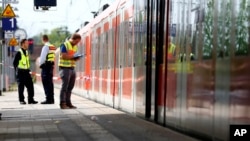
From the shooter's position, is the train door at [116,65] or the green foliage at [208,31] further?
the train door at [116,65]

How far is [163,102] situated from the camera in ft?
38.3

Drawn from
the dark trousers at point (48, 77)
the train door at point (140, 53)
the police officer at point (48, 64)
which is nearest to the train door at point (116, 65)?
the police officer at point (48, 64)

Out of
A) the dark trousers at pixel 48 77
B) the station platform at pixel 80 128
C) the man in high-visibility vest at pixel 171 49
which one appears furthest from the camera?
the dark trousers at pixel 48 77

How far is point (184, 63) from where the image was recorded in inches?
404

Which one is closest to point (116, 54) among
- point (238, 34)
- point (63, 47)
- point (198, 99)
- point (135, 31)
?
point (63, 47)

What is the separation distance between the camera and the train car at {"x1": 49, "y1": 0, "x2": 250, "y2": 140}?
801cm

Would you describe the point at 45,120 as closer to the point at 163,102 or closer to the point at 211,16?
the point at 163,102

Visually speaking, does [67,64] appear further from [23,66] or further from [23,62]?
[23,66]

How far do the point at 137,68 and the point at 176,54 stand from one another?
311cm

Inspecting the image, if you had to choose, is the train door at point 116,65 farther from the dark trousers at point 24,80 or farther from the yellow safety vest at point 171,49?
the yellow safety vest at point 171,49

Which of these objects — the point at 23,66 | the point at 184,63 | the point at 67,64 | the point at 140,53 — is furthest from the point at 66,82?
the point at 184,63

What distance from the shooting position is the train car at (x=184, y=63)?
801 cm

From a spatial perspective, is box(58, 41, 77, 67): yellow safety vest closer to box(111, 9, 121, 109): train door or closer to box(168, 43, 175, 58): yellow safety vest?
box(111, 9, 121, 109): train door

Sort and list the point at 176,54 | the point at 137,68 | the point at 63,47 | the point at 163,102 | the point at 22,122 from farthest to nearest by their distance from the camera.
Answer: the point at 63,47 → the point at 137,68 → the point at 22,122 → the point at 163,102 → the point at 176,54
